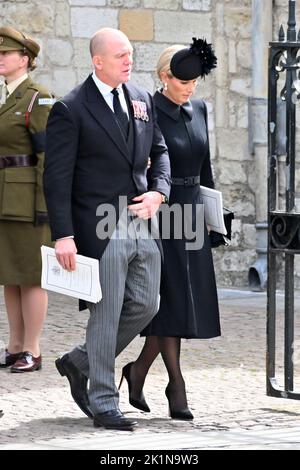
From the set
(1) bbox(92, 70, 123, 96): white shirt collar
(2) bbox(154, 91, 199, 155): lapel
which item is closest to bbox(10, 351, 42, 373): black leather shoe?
(2) bbox(154, 91, 199, 155): lapel

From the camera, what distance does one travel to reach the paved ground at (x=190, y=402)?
650cm

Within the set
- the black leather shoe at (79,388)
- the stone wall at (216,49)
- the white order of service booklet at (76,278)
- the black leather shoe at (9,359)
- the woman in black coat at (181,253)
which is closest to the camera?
the white order of service booklet at (76,278)

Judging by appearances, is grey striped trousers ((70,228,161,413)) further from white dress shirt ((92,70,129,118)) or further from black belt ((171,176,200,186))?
white dress shirt ((92,70,129,118))

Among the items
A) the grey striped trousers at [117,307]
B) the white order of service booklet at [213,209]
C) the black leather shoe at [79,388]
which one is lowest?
the black leather shoe at [79,388]

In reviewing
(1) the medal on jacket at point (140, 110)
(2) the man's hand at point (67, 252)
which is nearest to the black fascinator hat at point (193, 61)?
(1) the medal on jacket at point (140, 110)

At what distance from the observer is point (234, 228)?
12258 millimetres

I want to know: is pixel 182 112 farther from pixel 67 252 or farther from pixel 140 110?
pixel 67 252

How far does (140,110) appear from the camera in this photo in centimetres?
698

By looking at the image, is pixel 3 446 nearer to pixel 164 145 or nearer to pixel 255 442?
pixel 255 442

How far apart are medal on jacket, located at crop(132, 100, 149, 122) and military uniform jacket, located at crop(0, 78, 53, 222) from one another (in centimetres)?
140

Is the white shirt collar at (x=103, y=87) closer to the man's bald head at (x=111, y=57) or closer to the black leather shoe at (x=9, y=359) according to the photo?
the man's bald head at (x=111, y=57)

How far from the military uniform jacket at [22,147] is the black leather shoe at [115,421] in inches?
75.4
